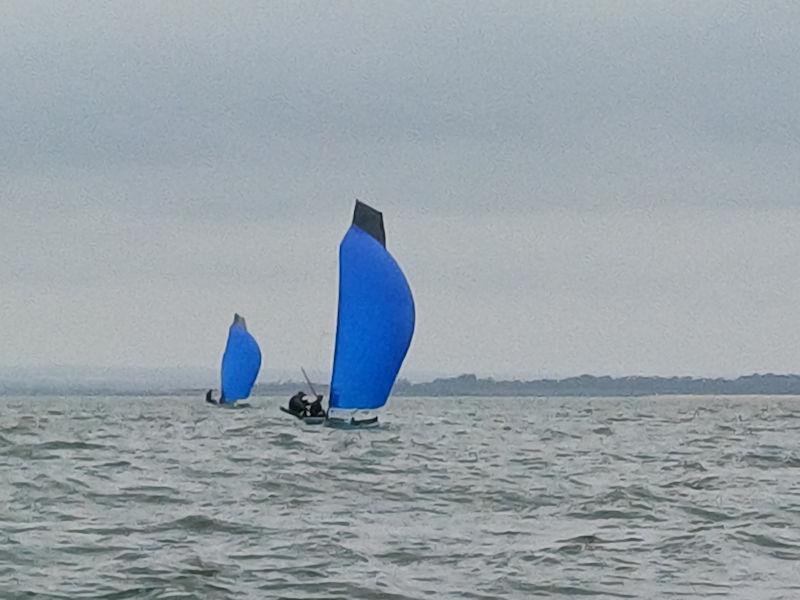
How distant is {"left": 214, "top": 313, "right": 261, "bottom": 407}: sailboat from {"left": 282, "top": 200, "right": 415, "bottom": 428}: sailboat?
1742 inches

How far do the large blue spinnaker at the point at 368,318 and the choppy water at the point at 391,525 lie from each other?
344 centimetres

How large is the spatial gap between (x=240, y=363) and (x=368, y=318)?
4746 cm

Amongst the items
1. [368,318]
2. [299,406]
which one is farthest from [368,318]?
[299,406]

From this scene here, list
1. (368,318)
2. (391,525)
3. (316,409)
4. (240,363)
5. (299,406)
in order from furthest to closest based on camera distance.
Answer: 1. (240,363)
2. (299,406)
3. (316,409)
4. (368,318)
5. (391,525)

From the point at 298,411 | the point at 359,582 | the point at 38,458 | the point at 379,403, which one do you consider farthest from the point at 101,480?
the point at 298,411

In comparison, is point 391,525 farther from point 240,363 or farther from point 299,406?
point 240,363

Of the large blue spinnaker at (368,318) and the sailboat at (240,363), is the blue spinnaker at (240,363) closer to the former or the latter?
the sailboat at (240,363)

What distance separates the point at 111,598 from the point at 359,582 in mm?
2704

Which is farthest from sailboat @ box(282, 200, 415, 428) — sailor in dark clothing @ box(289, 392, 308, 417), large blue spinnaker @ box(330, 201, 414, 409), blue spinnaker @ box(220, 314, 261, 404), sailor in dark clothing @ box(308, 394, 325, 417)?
blue spinnaker @ box(220, 314, 261, 404)

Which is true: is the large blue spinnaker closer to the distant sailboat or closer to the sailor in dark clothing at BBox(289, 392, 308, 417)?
the distant sailboat

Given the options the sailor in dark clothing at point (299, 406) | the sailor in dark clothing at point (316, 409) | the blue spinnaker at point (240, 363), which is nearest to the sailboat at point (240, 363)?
the blue spinnaker at point (240, 363)

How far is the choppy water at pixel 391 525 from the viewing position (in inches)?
591

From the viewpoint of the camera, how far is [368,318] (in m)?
38.5

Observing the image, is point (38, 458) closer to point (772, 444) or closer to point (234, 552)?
point (234, 552)
